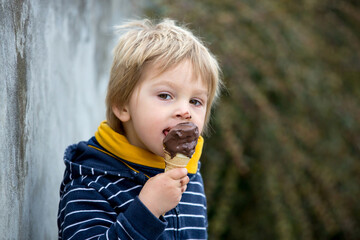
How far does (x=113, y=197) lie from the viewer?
4.51 ft

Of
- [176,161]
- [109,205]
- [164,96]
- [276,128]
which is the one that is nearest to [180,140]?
[176,161]

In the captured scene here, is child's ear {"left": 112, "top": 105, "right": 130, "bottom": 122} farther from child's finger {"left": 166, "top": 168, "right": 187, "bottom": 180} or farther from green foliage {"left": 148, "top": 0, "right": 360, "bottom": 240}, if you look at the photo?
green foliage {"left": 148, "top": 0, "right": 360, "bottom": 240}

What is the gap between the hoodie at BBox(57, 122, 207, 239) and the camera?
1.24 metres

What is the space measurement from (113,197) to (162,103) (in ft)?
1.06

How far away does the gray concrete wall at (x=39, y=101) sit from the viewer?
125 cm

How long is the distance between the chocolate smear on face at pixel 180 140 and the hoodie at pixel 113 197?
0.57ft

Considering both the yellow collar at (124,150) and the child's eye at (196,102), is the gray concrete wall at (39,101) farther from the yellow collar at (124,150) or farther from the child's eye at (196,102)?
the child's eye at (196,102)

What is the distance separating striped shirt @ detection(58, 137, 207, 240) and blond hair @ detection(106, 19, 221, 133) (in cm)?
19

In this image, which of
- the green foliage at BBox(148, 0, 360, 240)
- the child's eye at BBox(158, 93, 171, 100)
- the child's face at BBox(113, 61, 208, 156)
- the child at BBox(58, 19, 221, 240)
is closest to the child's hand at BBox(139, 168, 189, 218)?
the child at BBox(58, 19, 221, 240)

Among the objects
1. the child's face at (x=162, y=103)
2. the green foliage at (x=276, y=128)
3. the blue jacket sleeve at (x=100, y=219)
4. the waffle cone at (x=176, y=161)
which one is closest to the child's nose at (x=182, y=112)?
the child's face at (x=162, y=103)

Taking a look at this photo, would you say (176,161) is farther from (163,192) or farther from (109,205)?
(109,205)

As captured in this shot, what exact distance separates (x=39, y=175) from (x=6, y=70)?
1.49 feet

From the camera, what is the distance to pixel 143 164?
1.49m

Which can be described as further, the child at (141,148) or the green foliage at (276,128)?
the green foliage at (276,128)
